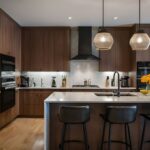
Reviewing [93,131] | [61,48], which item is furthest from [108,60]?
[93,131]

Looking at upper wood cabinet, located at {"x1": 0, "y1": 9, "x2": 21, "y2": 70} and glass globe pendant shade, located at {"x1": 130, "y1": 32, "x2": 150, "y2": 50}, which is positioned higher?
upper wood cabinet, located at {"x1": 0, "y1": 9, "x2": 21, "y2": 70}

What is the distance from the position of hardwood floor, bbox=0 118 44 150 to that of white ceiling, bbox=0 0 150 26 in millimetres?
2702

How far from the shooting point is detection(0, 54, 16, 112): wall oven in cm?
525

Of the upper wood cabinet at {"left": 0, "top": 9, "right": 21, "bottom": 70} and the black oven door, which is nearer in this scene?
the black oven door

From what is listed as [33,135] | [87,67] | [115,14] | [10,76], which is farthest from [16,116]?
[115,14]

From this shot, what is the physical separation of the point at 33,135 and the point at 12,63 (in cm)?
198

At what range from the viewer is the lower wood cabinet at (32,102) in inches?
270

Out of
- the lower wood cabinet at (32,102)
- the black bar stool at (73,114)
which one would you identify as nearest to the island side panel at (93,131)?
the black bar stool at (73,114)

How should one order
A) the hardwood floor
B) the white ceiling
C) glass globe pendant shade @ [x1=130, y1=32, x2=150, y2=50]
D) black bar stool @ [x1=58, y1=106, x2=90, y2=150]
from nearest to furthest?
1. black bar stool @ [x1=58, y1=106, x2=90, y2=150]
2. glass globe pendant shade @ [x1=130, y1=32, x2=150, y2=50]
3. the hardwood floor
4. the white ceiling

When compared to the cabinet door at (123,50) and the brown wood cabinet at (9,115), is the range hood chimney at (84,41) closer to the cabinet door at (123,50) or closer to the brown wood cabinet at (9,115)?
the cabinet door at (123,50)

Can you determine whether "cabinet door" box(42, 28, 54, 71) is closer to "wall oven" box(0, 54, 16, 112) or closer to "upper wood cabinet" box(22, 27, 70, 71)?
"upper wood cabinet" box(22, 27, 70, 71)

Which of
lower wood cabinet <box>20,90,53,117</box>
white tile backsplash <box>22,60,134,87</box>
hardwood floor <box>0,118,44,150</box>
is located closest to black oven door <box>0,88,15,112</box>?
hardwood floor <box>0,118,44,150</box>

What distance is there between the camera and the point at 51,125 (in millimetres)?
3828

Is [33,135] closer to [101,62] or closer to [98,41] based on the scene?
[98,41]
